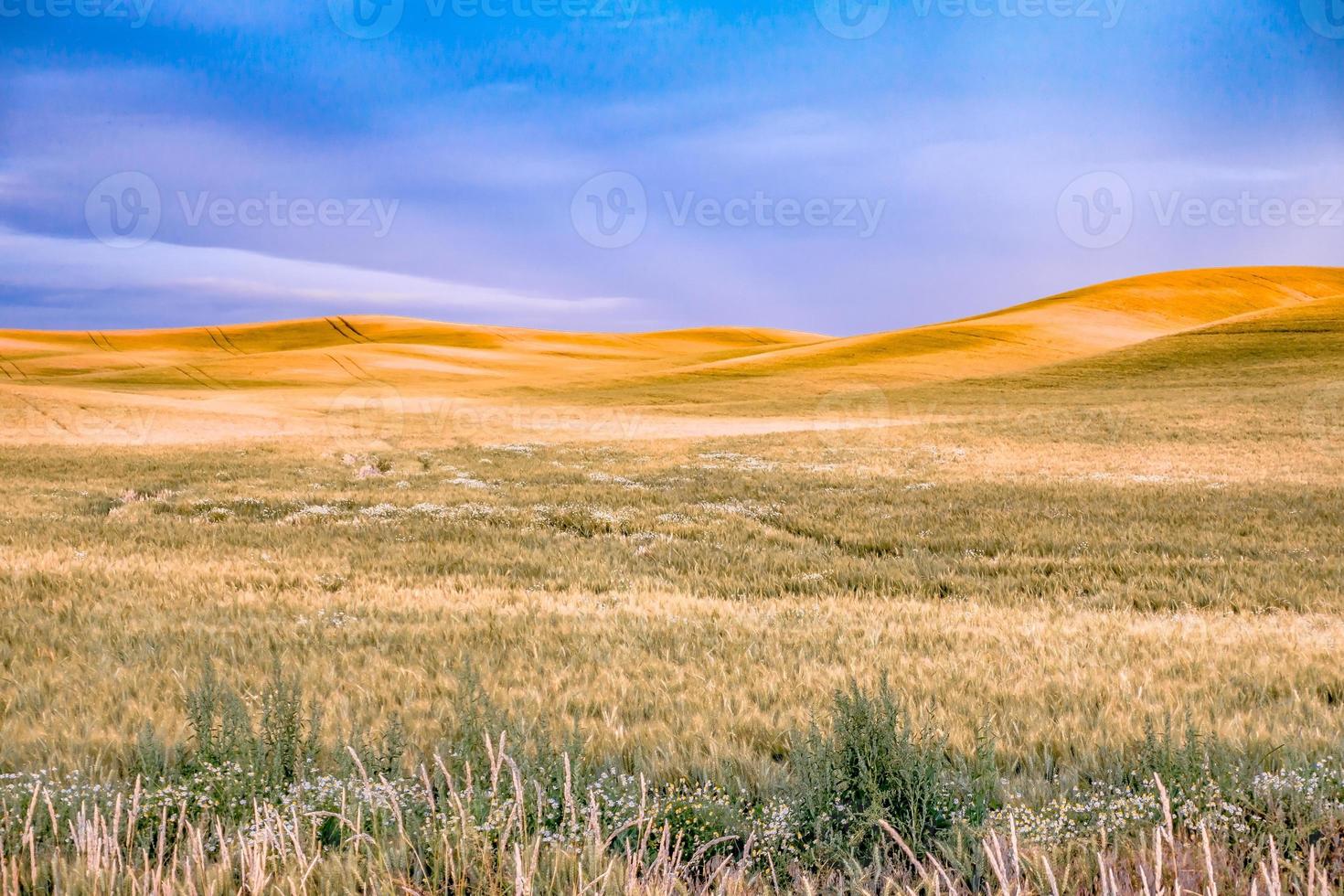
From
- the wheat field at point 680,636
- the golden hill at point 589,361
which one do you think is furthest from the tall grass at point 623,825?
the golden hill at point 589,361

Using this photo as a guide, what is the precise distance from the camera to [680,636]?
6.79 metres

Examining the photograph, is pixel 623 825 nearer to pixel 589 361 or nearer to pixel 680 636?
pixel 680 636

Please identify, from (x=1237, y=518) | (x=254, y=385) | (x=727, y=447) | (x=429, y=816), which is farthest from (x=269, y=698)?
(x=254, y=385)

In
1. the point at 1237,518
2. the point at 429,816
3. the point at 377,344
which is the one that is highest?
the point at 377,344

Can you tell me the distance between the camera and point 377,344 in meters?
118

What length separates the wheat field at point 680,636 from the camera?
324cm

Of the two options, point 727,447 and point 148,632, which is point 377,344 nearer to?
point 727,447

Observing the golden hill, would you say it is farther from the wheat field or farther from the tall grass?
the tall grass

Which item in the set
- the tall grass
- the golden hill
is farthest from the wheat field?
the golden hill

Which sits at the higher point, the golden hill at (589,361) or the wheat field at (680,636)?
the golden hill at (589,361)

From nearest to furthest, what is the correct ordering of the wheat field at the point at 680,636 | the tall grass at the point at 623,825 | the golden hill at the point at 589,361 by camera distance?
the tall grass at the point at 623,825, the wheat field at the point at 680,636, the golden hill at the point at 589,361

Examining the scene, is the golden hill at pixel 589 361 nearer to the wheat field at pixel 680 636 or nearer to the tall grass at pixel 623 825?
the wheat field at pixel 680 636

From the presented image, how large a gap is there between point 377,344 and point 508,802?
124 m

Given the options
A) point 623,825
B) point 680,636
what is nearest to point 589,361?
point 680,636
